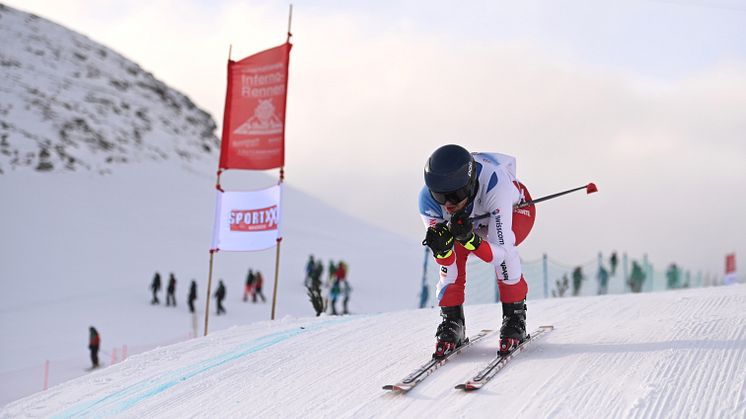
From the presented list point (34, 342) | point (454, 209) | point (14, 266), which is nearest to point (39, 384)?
point (34, 342)

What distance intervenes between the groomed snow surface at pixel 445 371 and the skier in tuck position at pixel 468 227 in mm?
241

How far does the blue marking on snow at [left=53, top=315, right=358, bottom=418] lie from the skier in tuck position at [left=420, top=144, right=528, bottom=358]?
1.81m

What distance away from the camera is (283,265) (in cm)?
3084

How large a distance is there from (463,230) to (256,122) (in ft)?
25.0

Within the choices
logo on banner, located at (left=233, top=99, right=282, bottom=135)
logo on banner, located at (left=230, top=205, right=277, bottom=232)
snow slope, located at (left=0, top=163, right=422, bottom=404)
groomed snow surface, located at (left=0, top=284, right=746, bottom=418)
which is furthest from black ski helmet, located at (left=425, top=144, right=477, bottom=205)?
snow slope, located at (left=0, top=163, right=422, bottom=404)

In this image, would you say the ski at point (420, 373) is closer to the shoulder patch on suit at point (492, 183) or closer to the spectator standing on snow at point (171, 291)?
the shoulder patch on suit at point (492, 183)

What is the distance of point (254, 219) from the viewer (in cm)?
1037

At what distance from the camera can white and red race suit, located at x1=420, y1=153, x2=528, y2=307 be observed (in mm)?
4684

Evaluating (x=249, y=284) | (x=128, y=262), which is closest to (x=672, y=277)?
(x=249, y=284)

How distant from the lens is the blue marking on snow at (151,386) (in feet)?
16.0

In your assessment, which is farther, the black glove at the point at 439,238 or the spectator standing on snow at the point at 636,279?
the spectator standing on snow at the point at 636,279

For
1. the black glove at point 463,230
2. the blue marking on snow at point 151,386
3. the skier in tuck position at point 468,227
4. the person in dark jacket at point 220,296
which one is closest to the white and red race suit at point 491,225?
the skier in tuck position at point 468,227

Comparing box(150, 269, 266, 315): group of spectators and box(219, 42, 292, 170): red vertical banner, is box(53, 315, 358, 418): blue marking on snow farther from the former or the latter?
box(150, 269, 266, 315): group of spectators

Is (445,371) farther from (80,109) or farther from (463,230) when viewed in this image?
(80,109)
